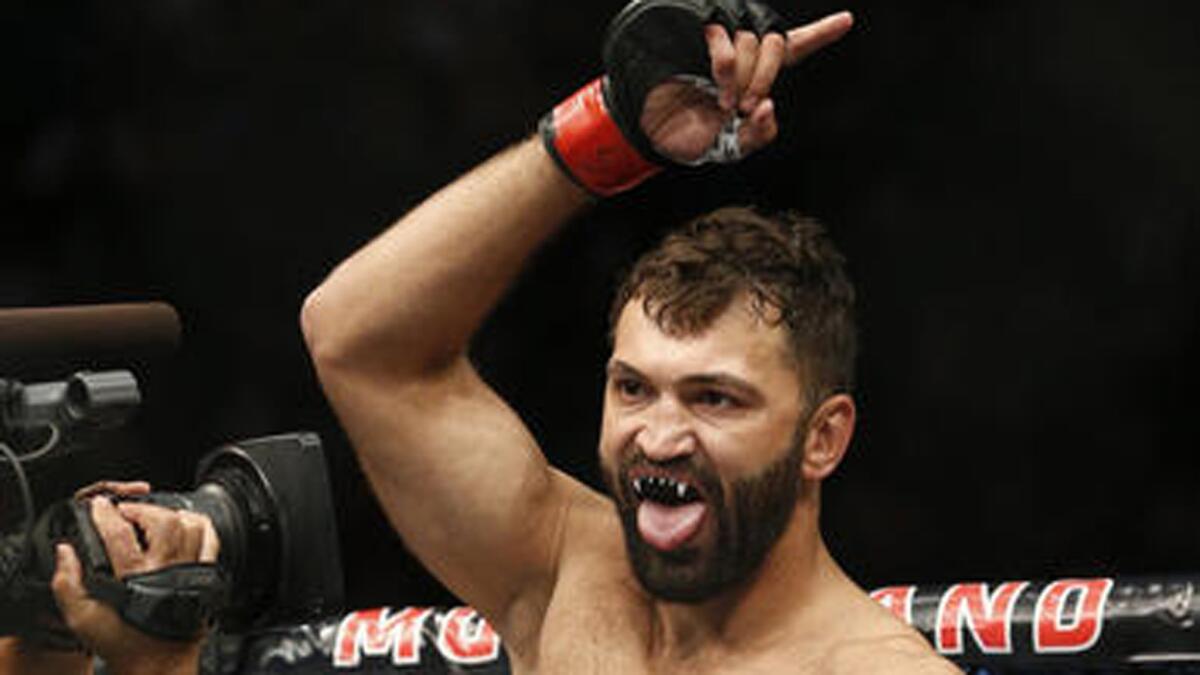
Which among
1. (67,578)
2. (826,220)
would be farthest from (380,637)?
(67,578)

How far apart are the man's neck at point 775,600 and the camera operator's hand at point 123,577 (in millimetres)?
518

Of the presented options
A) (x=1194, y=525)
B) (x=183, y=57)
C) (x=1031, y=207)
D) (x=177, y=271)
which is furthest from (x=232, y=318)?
(x=1194, y=525)

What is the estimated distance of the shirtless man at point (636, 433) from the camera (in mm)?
2057

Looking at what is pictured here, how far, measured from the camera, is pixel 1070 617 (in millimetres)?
2654

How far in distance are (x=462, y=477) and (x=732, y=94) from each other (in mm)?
579

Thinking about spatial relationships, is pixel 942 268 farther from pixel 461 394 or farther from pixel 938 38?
pixel 461 394

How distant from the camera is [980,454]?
3.84m

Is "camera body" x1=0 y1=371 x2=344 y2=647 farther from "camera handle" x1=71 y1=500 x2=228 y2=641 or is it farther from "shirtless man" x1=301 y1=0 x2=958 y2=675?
"shirtless man" x1=301 y1=0 x2=958 y2=675

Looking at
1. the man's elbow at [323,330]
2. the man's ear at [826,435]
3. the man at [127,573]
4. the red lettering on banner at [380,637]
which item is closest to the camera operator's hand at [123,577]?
the man at [127,573]

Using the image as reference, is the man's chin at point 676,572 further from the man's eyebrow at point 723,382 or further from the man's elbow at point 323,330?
the man's elbow at point 323,330

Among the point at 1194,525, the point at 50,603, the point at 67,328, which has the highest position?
the point at 67,328

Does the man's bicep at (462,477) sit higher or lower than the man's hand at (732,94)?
lower

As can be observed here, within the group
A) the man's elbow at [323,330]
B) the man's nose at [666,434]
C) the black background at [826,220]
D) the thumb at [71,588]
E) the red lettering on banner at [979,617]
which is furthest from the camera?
the black background at [826,220]

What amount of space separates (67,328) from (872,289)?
91.8 inches
